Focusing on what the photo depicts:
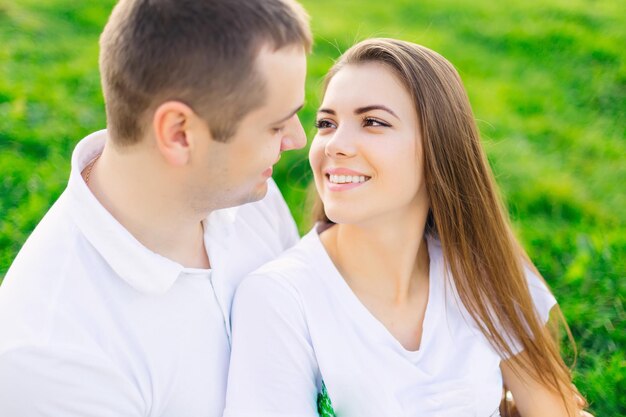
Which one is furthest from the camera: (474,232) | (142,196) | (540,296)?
(540,296)

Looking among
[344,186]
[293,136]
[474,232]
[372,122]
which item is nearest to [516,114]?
[474,232]

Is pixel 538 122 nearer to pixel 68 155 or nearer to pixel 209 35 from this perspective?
pixel 68 155

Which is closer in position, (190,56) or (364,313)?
(190,56)

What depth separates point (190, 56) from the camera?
2.26 metres

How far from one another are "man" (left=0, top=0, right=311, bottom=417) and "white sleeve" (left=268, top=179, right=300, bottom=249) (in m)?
0.72

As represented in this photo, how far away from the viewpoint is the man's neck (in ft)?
7.79

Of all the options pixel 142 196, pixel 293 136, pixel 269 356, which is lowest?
pixel 269 356

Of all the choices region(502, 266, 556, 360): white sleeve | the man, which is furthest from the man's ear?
region(502, 266, 556, 360): white sleeve

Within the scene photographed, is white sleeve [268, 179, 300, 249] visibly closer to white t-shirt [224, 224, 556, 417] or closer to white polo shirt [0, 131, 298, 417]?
white t-shirt [224, 224, 556, 417]

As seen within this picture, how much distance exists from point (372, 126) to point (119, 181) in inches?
36.9

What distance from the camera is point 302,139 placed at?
8.55 feet

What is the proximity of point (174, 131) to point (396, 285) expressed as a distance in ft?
3.71

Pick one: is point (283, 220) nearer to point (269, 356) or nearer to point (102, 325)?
point (269, 356)

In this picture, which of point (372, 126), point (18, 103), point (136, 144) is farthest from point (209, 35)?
point (18, 103)
